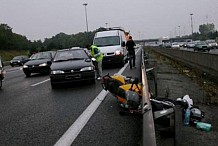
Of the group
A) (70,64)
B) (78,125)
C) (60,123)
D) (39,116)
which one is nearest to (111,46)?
(70,64)

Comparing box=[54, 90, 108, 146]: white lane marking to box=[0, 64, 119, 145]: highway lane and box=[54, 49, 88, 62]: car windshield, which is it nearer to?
box=[0, 64, 119, 145]: highway lane

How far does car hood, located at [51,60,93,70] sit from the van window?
980 cm

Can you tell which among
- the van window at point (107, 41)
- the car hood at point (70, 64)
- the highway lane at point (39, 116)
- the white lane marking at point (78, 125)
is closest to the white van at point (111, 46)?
the van window at point (107, 41)

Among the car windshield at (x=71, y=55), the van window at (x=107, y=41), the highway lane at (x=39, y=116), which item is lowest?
the highway lane at (x=39, y=116)

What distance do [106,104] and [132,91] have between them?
1683 mm

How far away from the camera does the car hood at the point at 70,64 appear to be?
1223 centimetres

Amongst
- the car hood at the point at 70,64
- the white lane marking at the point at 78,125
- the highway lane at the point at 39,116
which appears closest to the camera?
the white lane marking at the point at 78,125

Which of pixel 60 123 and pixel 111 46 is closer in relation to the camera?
pixel 60 123

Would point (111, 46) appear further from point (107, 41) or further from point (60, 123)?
point (60, 123)

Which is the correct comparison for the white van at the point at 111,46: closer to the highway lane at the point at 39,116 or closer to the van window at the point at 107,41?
the van window at the point at 107,41

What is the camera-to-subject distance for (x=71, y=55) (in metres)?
14.0

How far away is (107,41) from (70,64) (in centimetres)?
1062

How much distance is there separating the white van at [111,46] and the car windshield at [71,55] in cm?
738

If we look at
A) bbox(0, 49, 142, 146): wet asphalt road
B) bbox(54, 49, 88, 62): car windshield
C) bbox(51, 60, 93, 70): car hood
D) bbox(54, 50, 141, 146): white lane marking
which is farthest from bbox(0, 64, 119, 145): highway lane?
bbox(54, 49, 88, 62): car windshield
